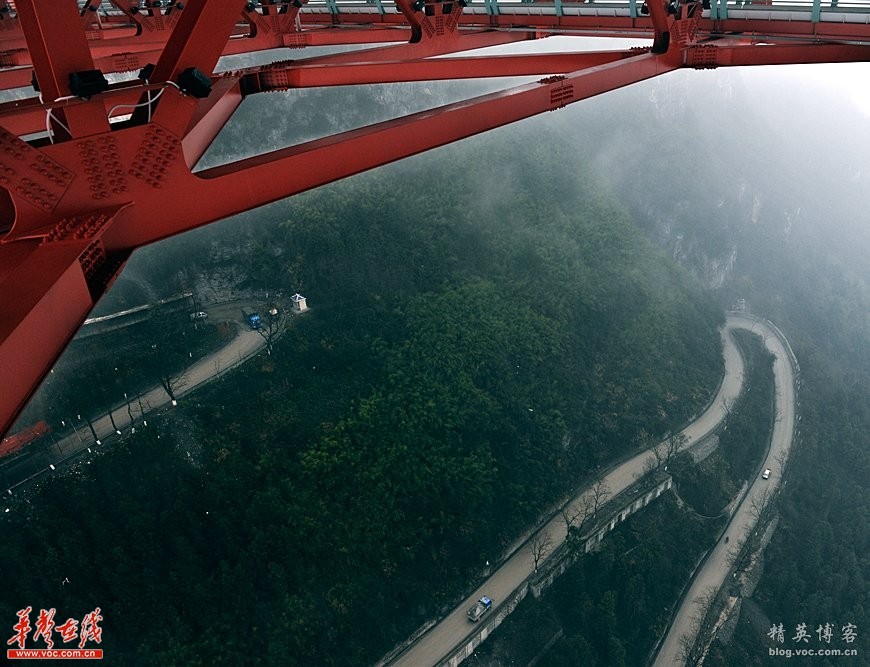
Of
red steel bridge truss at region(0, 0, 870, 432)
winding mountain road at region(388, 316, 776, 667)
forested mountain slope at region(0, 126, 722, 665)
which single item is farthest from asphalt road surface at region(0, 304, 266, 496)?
red steel bridge truss at region(0, 0, 870, 432)

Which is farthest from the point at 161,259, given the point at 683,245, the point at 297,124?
the point at 683,245

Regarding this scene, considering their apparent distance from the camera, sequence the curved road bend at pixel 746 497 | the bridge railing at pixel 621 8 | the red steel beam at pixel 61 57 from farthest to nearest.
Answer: the curved road bend at pixel 746 497
the bridge railing at pixel 621 8
the red steel beam at pixel 61 57

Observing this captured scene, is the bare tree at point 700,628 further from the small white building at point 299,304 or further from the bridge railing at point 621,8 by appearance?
the bridge railing at point 621,8

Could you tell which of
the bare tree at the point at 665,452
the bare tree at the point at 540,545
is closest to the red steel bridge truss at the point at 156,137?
the bare tree at the point at 540,545

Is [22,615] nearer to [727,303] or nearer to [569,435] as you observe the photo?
[569,435]

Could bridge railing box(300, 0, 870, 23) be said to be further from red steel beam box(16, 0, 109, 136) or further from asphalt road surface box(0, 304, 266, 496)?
asphalt road surface box(0, 304, 266, 496)

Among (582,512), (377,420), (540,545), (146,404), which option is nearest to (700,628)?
(582,512)
